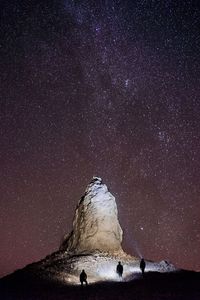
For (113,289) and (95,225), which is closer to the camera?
(113,289)

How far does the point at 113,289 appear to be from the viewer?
32.7 meters

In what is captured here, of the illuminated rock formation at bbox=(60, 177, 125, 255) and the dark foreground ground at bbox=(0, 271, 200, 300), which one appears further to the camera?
the illuminated rock formation at bbox=(60, 177, 125, 255)

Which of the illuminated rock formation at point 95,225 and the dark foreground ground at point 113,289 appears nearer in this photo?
the dark foreground ground at point 113,289

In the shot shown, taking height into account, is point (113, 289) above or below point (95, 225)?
below

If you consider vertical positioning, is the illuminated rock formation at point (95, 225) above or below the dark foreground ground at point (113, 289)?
above

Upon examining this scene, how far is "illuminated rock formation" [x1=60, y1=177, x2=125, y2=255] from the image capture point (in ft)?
158

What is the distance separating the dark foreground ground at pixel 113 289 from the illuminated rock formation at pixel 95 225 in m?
10.9

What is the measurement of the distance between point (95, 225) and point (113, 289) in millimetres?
16980

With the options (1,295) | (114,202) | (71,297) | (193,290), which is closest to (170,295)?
(193,290)

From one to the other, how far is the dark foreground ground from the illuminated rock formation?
35.9ft

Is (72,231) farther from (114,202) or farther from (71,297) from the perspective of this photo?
(71,297)

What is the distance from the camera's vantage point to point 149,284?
3350cm

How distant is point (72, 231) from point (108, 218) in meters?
5.10

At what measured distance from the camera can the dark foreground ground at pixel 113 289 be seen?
29.9 metres
